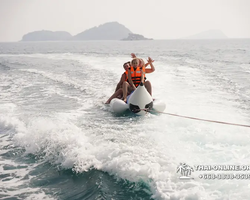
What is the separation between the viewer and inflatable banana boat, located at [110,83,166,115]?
5.68 meters

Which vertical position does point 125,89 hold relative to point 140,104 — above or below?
above

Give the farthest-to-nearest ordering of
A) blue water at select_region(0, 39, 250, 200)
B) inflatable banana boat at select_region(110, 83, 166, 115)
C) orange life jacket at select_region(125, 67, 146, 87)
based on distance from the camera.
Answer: orange life jacket at select_region(125, 67, 146, 87) → inflatable banana boat at select_region(110, 83, 166, 115) → blue water at select_region(0, 39, 250, 200)

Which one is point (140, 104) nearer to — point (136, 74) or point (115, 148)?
point (136, 74)

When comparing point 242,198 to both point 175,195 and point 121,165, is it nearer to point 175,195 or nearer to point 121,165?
point 175,195

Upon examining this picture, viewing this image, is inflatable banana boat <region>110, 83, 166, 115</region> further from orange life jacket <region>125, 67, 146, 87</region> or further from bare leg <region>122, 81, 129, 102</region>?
orange life jacket <region>125, 67, 146, 87</region>

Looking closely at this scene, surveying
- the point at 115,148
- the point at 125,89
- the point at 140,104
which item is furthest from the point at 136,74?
the point at 115,148

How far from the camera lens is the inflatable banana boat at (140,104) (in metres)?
5.68

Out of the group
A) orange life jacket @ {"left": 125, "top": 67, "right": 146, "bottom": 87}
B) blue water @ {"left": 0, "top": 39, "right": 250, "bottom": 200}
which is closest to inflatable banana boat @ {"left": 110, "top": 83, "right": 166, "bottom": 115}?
blue water @ {"left": 0, "top": 39, "right": 250, "bottom": 200}

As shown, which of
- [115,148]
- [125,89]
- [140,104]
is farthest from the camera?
[125,89]

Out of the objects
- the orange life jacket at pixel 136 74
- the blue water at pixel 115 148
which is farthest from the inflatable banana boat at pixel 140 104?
the orange life jacket at pixel 136 74

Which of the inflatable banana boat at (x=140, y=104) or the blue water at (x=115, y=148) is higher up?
the inflatable banana boat at (x=140, y=104)

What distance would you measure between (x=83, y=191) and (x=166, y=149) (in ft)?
Answer: 4.79

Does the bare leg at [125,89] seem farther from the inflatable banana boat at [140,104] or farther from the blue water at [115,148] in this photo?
the blue water at [115,148]

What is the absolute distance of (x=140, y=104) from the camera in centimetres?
570
